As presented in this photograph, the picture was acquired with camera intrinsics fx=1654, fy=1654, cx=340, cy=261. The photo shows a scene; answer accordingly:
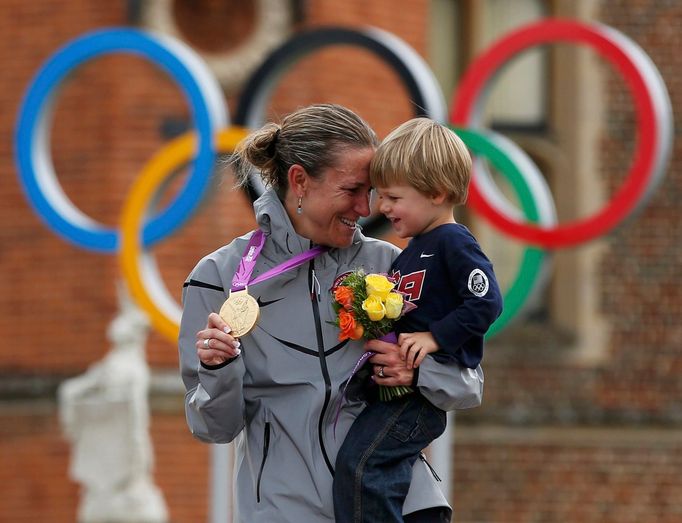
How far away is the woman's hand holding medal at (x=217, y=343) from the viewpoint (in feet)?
11.4

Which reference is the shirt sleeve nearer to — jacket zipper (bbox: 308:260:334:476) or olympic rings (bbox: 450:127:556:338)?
jacket zipper (bbox: 308:260:334:476)

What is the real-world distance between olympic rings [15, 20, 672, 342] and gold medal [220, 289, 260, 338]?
441 cm

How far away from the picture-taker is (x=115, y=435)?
9523 millimetres

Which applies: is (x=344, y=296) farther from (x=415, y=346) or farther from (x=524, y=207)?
(x=524, y=207)

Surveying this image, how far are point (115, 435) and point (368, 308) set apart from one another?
20.4 feet

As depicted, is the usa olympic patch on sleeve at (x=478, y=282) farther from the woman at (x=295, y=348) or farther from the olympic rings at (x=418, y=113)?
the olympic rings at (x=418, y=113)

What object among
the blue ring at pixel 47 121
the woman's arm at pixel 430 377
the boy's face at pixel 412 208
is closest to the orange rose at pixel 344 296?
the woman's arm at pixel 430 377

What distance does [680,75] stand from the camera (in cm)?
1236

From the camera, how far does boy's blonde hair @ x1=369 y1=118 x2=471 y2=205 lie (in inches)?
143

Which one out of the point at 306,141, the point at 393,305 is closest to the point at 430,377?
the point at 393,305

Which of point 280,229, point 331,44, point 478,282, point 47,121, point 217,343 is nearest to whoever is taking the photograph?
point 217,343

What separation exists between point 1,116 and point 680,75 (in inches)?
197

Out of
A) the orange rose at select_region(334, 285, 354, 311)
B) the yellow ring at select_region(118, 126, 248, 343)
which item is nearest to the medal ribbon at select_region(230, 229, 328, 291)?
the orange rose at select_region(334, 285, 354, 311)

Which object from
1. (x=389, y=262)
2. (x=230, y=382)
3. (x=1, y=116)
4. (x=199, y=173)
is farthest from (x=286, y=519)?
(x=1, y=116)
